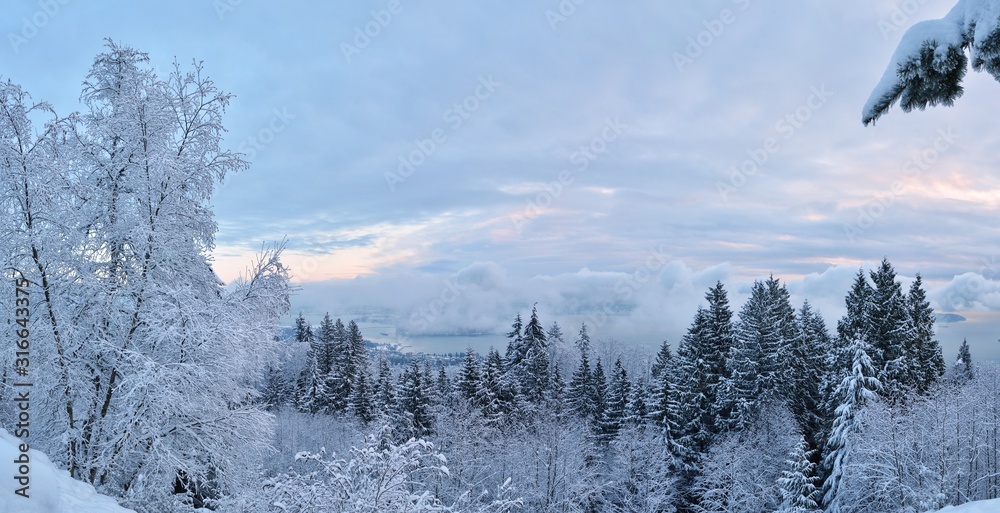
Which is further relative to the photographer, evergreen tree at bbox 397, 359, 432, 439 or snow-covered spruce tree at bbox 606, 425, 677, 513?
evergreen tree at bbox 397, 359, 432, 439

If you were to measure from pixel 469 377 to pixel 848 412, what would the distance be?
26.3m

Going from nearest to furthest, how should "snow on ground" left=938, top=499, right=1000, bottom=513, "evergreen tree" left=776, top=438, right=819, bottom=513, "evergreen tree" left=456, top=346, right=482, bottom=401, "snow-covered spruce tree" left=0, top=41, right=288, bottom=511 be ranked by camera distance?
"snow on ground" left=938, top=499, right=1000, bottom=513 → "snow-covered spruce tree" left=0, top=41, right=288, bottom=511 → "evergreen tree" left=776, top=438, right=819, bottom=513 → "evergreen tree" left=456, top=346, right=482, bottom=401

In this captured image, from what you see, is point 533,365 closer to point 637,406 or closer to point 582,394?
point 582,394

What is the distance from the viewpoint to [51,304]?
818cm

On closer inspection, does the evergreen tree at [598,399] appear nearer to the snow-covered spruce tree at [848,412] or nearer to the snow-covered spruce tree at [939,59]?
the snow-covered spruce tree at [848,412]

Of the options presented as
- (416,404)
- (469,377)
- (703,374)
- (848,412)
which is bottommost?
(416,404)

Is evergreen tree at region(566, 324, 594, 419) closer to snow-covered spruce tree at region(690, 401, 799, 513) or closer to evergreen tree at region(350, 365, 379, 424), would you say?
snow-covered spruce tree at region(690, 401, 799, 513)

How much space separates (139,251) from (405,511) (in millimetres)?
6718

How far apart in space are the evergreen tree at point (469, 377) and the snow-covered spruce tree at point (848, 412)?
2404cm

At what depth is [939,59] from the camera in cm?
331

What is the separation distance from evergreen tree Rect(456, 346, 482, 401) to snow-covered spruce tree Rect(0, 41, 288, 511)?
30.5 metres

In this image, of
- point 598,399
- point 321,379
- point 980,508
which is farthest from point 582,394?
point 980,508

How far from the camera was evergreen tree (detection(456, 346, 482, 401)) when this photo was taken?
130ft

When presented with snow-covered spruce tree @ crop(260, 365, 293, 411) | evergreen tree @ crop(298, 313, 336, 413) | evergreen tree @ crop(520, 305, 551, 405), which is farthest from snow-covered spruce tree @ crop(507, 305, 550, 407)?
snow-covered spruce tree @ crop(260, 365, 293, 411)
